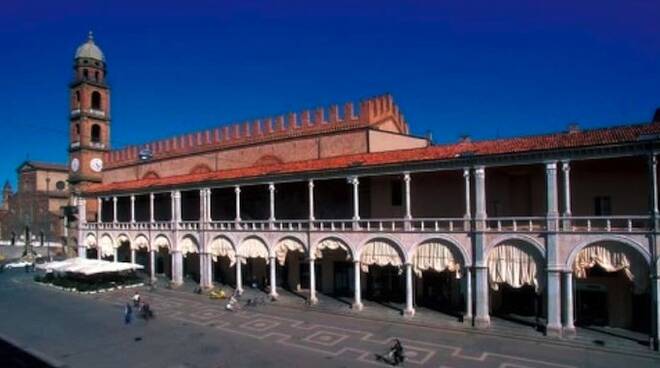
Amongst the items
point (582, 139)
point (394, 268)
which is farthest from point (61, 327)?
point (582, 139)

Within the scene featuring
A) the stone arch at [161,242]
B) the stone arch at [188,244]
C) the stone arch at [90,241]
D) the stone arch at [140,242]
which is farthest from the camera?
the stone arch at [90,241]

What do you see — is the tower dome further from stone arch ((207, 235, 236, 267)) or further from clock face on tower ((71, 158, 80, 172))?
stone arch ((207, 235, 236, 267))

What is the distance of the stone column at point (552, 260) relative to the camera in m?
21.2

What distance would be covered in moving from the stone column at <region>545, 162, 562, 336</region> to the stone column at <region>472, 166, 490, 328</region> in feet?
9.27

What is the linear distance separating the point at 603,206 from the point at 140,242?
117 ft

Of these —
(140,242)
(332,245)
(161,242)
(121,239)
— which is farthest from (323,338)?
(121,239)

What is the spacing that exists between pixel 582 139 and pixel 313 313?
1687cm

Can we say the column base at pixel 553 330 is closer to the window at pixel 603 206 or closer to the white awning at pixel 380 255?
the window at pixel 603 206

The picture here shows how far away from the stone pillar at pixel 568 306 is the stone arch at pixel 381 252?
790cm

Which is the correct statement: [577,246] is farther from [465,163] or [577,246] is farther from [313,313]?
[313,313]

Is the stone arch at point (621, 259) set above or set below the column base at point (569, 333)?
above

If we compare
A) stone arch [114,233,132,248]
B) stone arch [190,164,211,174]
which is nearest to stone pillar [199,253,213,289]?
stone arch [190,164,211,174]

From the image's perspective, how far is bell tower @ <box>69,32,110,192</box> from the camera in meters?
53.3

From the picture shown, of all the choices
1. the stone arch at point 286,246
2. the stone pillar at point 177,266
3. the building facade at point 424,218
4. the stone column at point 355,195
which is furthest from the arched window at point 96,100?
the stone column at point 355,195
